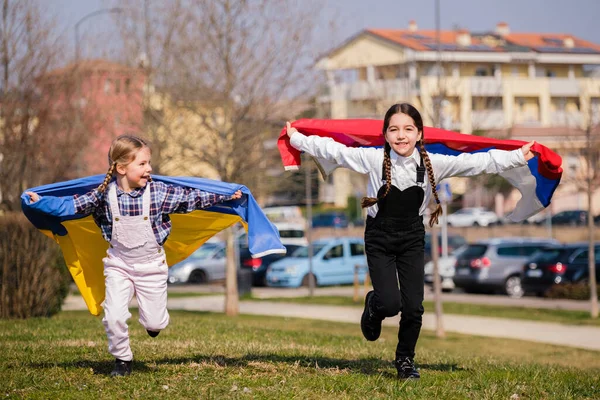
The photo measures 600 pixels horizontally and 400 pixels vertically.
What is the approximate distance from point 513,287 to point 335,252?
6.74 metres

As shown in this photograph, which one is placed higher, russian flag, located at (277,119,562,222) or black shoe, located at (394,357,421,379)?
russian flag, located at (277,119,562,222)

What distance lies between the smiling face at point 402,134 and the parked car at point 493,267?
70.2 ft

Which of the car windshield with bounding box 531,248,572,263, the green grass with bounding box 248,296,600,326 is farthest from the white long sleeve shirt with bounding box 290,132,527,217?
the car windshield with bounding box 531,248,572,263

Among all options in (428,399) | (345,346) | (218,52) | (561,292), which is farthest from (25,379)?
(561,292)

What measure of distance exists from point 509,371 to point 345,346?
312 centimetres

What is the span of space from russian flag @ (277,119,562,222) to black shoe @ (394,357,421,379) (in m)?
1.77

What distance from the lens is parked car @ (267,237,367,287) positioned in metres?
31.4

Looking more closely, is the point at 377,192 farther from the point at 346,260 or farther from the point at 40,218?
the point at 346,260

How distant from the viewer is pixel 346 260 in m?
32.1

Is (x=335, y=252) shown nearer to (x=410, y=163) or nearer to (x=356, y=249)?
(x=356, y=249)

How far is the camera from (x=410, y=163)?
7.11m

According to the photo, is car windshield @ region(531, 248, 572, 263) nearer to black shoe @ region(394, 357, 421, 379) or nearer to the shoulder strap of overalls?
black shoe @ region(394, 357, 421, 379)

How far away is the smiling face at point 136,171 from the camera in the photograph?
6996 millimetres

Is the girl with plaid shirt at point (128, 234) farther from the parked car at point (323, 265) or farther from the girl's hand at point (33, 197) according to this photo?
the parked car at point (323, 265)
